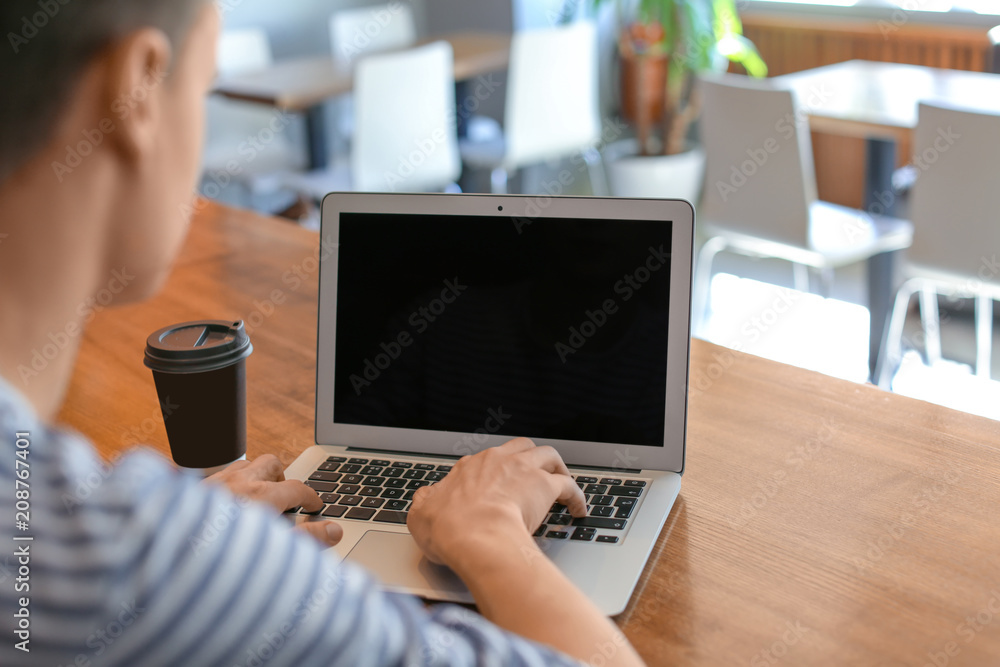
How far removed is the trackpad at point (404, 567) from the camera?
0.71 metres

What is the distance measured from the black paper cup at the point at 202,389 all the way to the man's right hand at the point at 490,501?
22cm

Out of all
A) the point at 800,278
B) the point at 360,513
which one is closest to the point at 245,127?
the point at 800,278

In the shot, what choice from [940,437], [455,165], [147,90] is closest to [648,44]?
[455,165]

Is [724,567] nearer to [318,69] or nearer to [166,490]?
[166,490]

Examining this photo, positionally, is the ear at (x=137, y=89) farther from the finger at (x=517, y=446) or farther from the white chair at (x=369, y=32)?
the white chair at (x=369, y=32)

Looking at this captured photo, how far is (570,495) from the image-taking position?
76cm

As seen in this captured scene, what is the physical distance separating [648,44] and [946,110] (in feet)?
6.67

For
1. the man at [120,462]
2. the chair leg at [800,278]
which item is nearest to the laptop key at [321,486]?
the man at [120,462]

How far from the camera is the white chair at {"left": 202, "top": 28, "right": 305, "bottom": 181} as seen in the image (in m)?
3.53

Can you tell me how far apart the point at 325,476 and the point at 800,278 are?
2.90 m

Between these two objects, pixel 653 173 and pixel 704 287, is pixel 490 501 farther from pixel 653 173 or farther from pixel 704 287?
pixel 653 173

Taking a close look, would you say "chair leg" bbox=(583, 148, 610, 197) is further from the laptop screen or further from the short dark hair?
the short dark hair

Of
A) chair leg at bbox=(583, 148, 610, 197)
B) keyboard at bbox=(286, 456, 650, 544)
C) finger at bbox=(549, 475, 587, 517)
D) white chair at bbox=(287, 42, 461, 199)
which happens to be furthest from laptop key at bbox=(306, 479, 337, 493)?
chair leg at bbox=(583, 148, 610, 197)

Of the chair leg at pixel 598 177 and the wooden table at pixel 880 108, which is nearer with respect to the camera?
the wooden table at pixel 880 108
